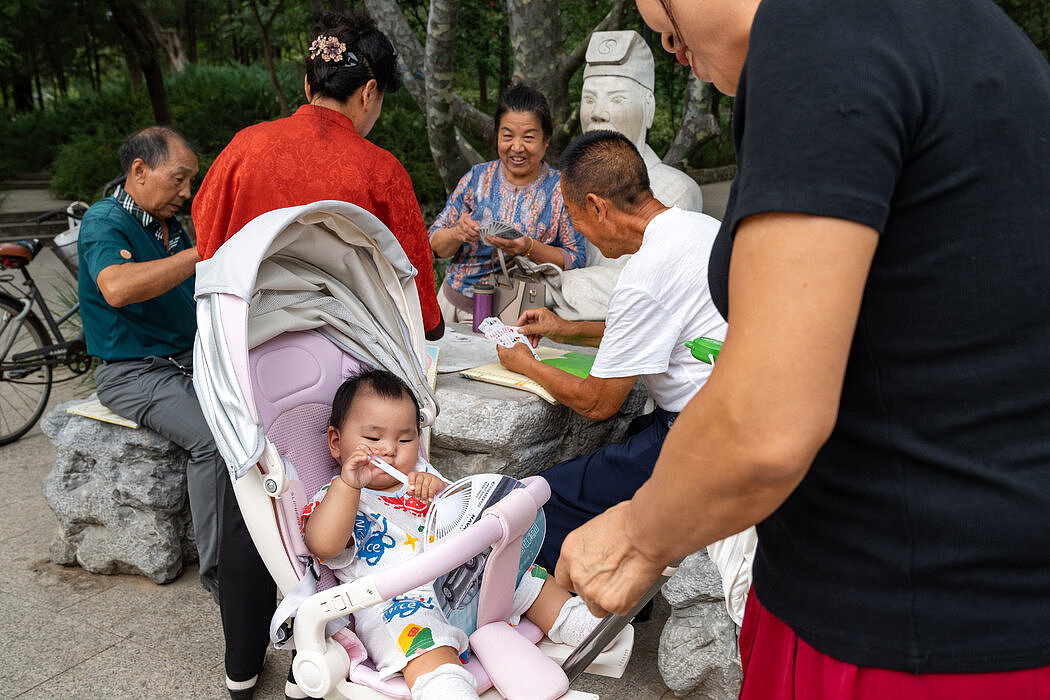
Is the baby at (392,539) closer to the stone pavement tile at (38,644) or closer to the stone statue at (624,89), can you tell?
the stone pavement tile at (38,644)

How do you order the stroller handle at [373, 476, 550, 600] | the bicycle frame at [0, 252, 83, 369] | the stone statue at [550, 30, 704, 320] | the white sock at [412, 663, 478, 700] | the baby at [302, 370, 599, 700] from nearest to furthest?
the stroller handle at [373, 476, 550, 600] < the white sock at [412, 663, 478, 700] < the baby at [302, 370, 599, 700] < the stone statue at [550, 30, 704, 320] < the bicycle frame at [0, 252, 83, 369]

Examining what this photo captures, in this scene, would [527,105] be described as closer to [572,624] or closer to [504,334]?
[504,334]

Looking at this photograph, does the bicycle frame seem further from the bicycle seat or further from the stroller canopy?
the stroller canopy

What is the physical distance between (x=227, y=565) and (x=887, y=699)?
2.11 meters

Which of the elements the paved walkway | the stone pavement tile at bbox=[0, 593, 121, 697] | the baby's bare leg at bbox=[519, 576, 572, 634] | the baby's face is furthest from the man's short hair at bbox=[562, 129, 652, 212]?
the stone pavement tile at bbox=[0, 593, 121, 697]

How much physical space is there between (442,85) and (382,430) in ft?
10.8

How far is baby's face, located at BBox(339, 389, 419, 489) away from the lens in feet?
7.84

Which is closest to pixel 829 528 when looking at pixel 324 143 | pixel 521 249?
pixel 324 143

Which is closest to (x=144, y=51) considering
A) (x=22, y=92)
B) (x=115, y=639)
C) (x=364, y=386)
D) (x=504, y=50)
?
(x=504, y=50)

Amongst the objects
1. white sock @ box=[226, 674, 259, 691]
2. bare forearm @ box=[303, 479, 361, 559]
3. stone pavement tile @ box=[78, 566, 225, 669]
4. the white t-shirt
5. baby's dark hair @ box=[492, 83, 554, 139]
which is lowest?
stone pavement tile @ box=[78, 566, 225, 669]

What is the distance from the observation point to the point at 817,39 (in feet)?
2.34

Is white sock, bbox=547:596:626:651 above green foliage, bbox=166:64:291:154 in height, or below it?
above

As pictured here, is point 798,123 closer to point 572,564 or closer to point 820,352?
point 820,352

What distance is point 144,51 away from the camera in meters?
14.8
